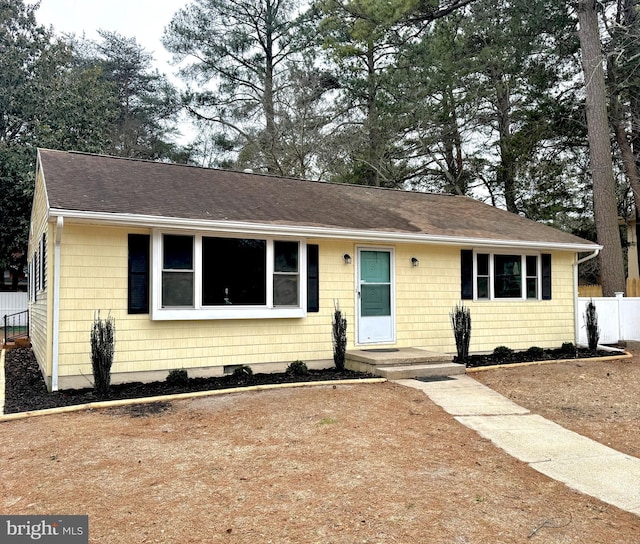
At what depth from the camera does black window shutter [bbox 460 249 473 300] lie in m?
9.92

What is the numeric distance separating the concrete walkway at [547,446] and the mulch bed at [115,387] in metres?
1.83

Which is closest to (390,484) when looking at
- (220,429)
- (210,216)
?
(220,429)

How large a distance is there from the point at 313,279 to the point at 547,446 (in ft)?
15.0

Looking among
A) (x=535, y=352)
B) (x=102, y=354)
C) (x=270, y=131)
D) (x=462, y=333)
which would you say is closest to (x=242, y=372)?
(x=102, y=354)

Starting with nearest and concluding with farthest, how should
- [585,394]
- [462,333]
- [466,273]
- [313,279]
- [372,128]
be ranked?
[585,394], [313,279], [462,333], [466,273], [372,128]

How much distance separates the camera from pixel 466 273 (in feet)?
32.7

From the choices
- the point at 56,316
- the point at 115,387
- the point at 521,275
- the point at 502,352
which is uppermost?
the point at 521,275

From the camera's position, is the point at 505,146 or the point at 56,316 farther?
the point at 505,146

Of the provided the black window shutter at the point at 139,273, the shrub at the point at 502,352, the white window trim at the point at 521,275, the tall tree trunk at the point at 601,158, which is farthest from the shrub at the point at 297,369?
the tall tree trunk at the point at 601,158

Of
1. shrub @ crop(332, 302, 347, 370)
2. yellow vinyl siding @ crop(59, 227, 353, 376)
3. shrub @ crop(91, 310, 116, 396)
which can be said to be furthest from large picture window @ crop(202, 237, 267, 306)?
shrub @ crop(91, 310, 116, 396)

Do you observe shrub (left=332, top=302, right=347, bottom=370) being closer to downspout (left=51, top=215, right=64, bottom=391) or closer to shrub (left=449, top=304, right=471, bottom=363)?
shrub (left=449, top=304, right=471, bottom=363)

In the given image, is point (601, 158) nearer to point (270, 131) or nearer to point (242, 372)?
point (270, 131)

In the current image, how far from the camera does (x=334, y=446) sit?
4.60 metres

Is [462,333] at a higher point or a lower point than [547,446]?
higher
